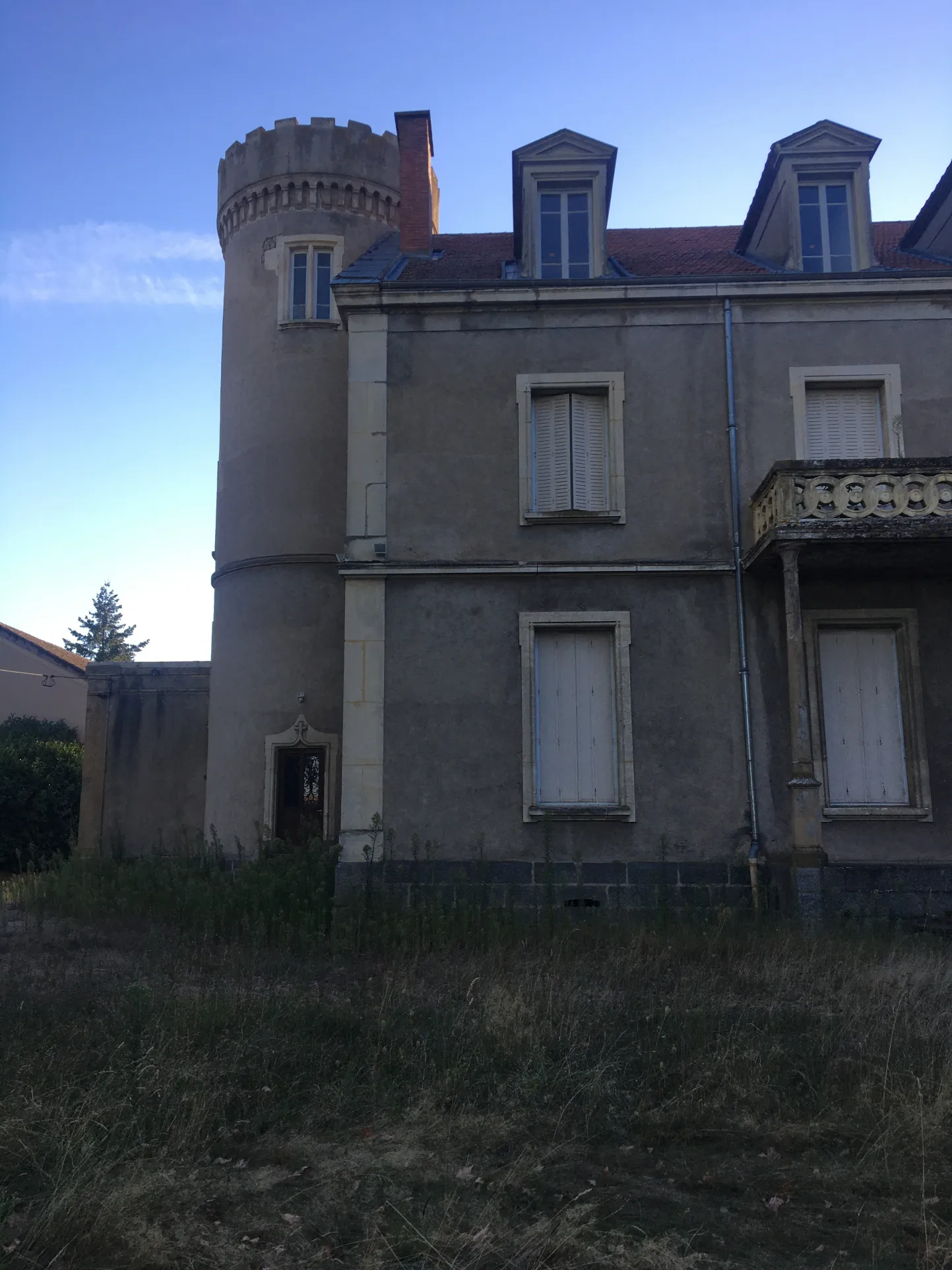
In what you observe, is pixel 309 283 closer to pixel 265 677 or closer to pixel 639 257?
pixel 639 257

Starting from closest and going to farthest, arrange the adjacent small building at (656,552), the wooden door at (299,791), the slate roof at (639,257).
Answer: the adjacent small building at (656,552) < the slate roof at (639,257) < the wooden door at (299,791)

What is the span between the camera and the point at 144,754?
743 inches

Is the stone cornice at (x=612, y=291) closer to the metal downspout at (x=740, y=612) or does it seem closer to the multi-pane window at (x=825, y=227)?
the metal downspout at (x=740, y=612)

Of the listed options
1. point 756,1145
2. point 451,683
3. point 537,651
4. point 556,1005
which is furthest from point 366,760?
point 756,1145

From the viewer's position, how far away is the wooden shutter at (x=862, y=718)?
12.8 meters

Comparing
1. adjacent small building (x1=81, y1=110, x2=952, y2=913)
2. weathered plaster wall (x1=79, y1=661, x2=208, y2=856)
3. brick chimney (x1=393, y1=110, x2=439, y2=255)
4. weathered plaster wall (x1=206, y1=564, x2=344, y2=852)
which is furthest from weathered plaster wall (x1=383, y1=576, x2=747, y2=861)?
weathered plaster wall (x1=79, y1=661, x2=208, y2=856)

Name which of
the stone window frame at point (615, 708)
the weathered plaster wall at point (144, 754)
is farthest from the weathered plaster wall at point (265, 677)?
the stone window frame at point (615, 708)

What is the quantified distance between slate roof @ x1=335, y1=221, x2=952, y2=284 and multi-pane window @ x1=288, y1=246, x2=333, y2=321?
97cm

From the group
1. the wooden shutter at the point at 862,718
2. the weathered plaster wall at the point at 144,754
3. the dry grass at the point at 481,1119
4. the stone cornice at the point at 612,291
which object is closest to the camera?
the dry grass at the point at 481,1119

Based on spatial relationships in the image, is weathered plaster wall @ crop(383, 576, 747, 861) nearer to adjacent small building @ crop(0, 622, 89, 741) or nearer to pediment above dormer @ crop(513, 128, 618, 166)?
pediment above dormer @ crop(513, 128, 618, 166)

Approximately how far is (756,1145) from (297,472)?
1324 centimetres

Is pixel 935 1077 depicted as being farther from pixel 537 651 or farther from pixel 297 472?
pixel 297 472

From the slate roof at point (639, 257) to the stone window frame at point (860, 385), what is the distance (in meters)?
1.32

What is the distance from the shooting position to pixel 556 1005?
24.3ft
